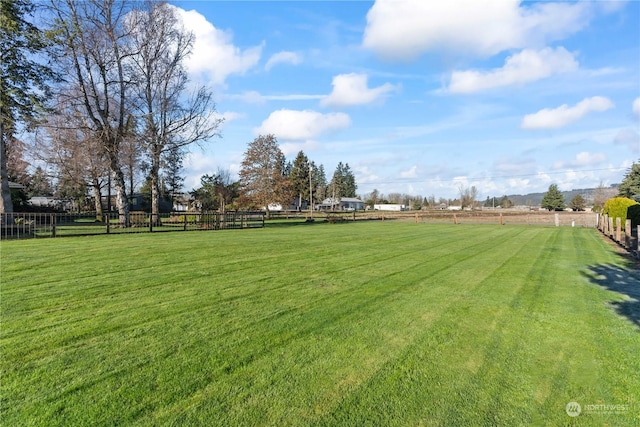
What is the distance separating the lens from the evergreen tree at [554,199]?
2726 inches

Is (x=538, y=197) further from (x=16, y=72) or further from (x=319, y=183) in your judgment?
(x=16, y=72)

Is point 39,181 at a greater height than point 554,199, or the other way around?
point 39,181

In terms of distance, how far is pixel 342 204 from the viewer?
9994 cm

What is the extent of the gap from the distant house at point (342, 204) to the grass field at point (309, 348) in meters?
80.7

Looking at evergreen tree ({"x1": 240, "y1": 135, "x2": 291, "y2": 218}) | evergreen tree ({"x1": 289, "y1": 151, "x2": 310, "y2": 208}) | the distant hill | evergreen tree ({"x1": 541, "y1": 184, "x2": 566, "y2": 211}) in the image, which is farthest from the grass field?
the distant hill

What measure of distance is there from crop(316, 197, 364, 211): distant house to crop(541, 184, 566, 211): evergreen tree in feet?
145

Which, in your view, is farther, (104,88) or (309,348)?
(104,88)

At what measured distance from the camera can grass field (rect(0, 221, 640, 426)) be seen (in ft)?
8.00

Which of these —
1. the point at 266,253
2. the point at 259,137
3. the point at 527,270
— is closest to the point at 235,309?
the point at 266,253

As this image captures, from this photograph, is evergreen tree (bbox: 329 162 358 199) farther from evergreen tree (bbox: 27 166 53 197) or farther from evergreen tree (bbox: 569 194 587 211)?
evergreen tree (bbox: 27 166 53 197)

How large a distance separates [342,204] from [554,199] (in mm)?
50607
